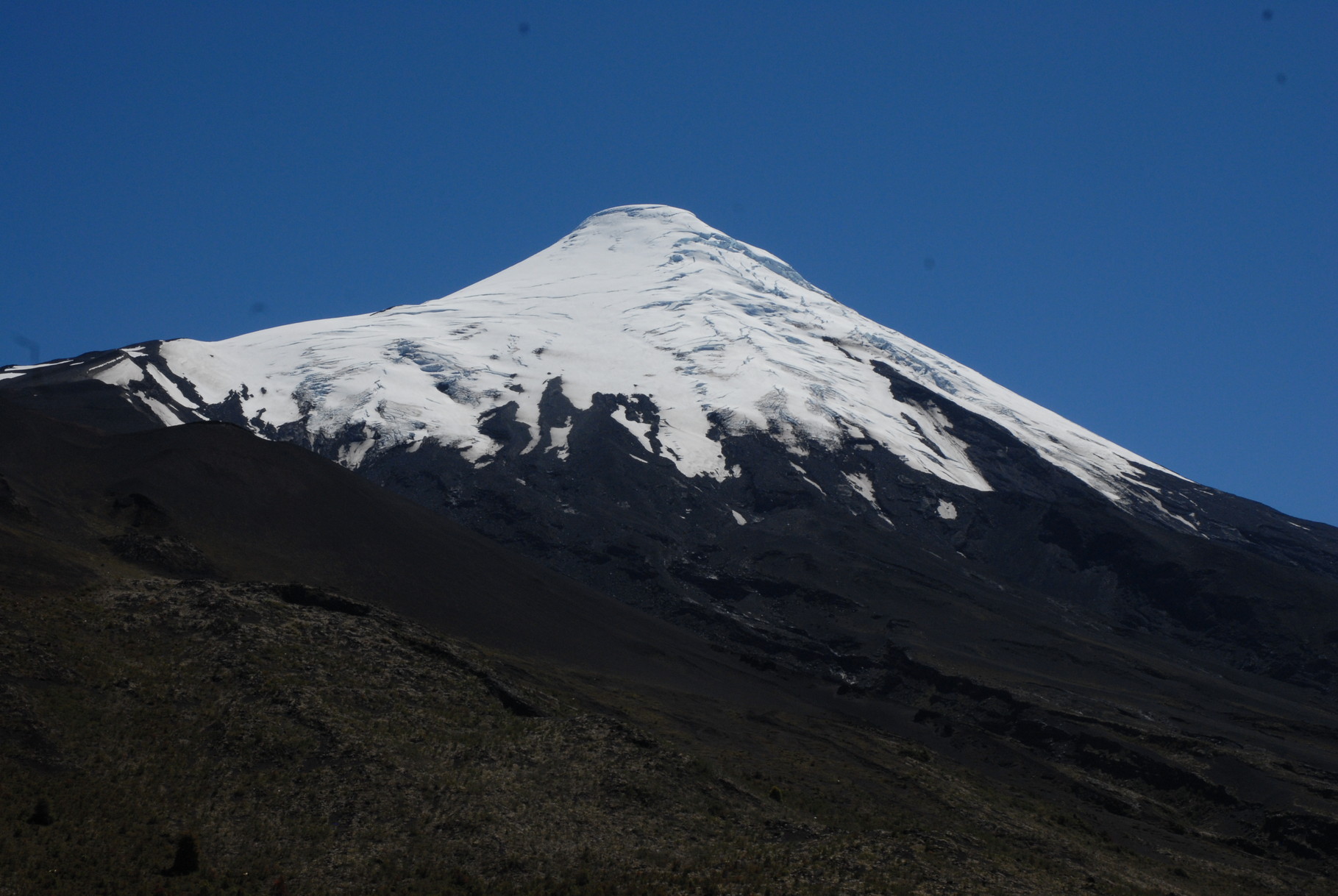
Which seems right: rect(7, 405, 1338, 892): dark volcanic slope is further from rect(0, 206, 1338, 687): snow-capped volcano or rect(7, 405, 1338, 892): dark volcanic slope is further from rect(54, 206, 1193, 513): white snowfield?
rect(54, 206, 1193, 513): white snowfield

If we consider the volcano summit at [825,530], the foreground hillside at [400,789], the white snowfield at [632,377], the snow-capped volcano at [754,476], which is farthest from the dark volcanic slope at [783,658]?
the white snowfield at [632,377]

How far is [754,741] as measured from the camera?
176 ft

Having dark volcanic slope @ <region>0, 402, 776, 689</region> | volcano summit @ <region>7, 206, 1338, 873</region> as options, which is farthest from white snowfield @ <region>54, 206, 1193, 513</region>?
dark volcanic slope @ <region>0, 402, 776, 689</region>

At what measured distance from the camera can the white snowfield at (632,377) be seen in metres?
124

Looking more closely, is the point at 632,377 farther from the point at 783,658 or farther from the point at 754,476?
the point at 783,658

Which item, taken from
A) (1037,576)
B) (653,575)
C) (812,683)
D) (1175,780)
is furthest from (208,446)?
(1037,576)

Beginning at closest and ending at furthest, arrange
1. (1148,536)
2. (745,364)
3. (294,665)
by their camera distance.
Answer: (294,665) → (1148,536) → (745,364)

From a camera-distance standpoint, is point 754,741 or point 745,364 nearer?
point 754,741

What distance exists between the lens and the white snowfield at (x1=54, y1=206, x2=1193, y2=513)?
123500 mm

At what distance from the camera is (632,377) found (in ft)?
478

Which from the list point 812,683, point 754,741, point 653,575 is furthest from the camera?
point 653,575

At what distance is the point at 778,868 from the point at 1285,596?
85.4m

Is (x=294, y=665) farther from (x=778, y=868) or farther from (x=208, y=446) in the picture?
(x=208, y=446)

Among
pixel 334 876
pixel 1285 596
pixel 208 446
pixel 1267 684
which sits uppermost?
pixel 1285 596
